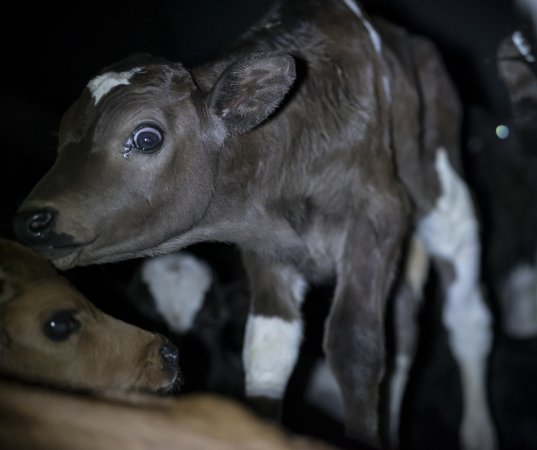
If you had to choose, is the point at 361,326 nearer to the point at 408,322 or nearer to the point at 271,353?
the point at 271,353

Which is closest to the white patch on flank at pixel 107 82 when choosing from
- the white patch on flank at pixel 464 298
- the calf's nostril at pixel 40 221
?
the calf's nostril at pixel 40 221

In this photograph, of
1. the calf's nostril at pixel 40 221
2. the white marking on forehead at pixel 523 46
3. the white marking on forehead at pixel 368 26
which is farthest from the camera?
the white marking on forehead at pixel 523 46

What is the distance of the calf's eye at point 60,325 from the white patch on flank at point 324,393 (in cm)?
157

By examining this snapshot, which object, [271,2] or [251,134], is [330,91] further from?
[271,2]

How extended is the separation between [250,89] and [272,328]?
1.04m

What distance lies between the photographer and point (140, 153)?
7.38 ft

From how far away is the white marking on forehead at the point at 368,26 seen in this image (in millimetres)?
3051

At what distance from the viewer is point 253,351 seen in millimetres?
3115

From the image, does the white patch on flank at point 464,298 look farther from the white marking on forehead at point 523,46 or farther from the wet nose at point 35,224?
the wet nose at point 35,224

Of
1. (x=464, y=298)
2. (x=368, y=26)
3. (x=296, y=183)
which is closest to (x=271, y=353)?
(x=296, y=183)

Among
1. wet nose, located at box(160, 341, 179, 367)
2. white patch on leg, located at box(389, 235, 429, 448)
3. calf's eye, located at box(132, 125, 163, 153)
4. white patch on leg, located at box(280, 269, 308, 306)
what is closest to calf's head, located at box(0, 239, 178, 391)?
wet nose, located at box(160, 341, 179, 367)

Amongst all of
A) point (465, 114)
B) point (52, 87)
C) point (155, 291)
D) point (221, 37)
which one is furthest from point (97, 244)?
point (465, 114)

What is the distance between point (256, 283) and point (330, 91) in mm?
800

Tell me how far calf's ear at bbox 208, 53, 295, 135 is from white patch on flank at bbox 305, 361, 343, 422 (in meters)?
1.60
